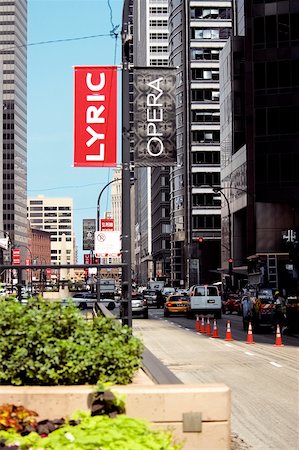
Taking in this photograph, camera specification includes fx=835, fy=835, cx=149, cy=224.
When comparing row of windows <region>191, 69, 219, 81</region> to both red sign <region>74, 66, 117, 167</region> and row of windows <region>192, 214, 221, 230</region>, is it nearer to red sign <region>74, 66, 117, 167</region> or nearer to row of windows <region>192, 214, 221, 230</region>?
row of windows <region>192, 214, 221, 230</region>

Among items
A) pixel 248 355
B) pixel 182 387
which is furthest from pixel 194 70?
A: pixel 182 387

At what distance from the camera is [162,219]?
580 feet

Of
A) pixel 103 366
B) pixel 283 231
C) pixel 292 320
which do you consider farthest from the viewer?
pixel 283 231

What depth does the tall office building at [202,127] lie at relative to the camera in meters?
138

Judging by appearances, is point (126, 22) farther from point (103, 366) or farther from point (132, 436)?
point (132, 436)

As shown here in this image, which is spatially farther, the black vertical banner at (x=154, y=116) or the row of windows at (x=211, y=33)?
the row of windows at (x=211, y=33)

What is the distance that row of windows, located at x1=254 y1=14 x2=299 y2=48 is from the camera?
3201 inches

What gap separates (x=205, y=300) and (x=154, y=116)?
1601 inches

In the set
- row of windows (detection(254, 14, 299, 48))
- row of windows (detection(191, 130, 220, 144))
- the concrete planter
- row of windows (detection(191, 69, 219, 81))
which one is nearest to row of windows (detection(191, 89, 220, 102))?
row of windows (detection(191, 69, 219, 81))

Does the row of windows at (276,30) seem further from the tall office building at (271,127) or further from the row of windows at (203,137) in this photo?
the row of windows at (203,137)

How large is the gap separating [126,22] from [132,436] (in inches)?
435

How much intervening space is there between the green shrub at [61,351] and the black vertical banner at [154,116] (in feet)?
21.1

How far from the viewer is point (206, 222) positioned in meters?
139

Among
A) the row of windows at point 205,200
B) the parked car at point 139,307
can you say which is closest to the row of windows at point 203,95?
the row of windows at point 205,200
